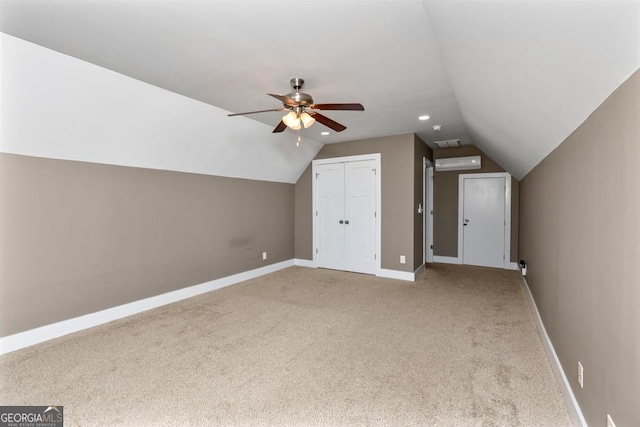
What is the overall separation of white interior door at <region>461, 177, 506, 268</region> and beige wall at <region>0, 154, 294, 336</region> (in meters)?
4.34

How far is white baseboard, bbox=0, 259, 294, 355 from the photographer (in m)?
2.65

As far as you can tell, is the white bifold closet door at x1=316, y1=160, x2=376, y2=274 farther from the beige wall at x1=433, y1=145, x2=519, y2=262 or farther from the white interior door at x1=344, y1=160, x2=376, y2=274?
the beige wall at x1=433, y1=145, x2=519, y2=262

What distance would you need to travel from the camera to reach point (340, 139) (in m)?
5.27

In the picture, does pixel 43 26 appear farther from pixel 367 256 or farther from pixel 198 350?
pixel 367 256

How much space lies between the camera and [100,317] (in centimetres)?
321

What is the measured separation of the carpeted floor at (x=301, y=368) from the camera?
1.81 metres

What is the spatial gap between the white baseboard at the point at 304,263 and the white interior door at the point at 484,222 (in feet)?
10.1

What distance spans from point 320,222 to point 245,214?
1492mm

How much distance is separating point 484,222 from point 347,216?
8.95 ft

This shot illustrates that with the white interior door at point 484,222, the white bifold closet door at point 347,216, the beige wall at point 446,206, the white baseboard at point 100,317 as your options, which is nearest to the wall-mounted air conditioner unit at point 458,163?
the beige wall at point 446,206

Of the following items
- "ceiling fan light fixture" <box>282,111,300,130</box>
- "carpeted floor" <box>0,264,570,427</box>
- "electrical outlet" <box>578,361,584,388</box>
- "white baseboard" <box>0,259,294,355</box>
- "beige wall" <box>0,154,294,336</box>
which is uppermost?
"ceiling fan light fixture" <box>282,111,300,130</box>

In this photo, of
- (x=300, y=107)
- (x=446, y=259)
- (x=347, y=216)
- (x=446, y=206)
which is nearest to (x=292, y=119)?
(x=300, y=107)

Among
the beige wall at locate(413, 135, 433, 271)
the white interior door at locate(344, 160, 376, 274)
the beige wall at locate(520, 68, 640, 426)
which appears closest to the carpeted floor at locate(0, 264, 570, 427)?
the beige wall at locate(520, 68, 640, 426)

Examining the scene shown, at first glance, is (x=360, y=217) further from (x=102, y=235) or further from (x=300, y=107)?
(x=102, y=235)
